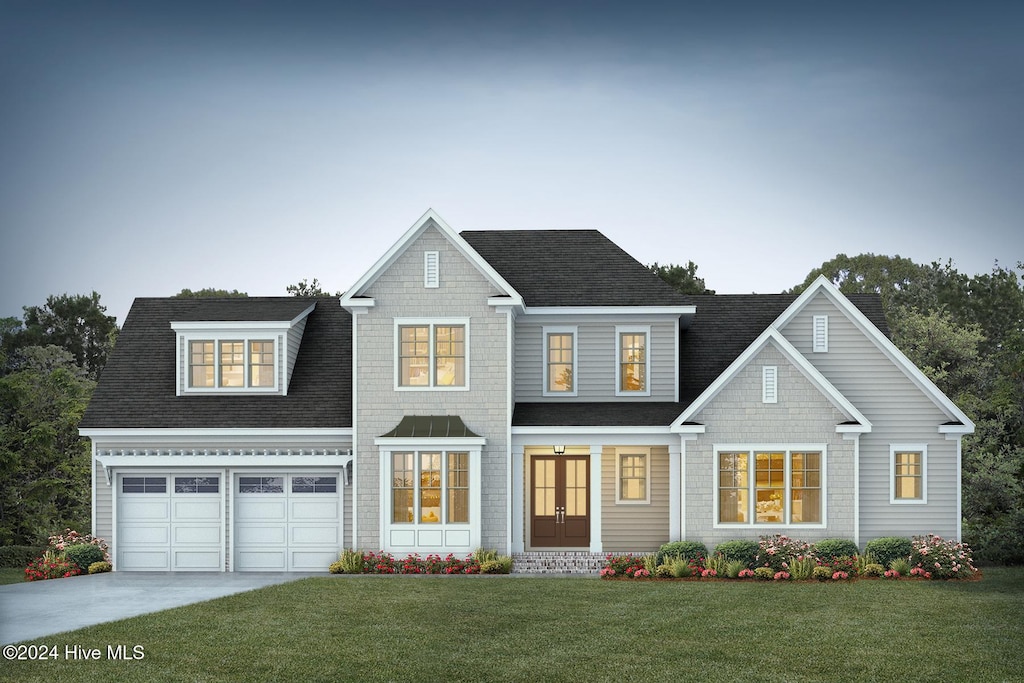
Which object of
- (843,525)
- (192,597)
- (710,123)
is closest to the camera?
(710,123)

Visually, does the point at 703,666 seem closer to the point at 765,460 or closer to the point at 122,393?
the point at 765,460

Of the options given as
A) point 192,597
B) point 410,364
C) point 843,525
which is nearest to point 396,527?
point 410,364

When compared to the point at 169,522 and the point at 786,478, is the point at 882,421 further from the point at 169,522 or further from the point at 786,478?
the point at 169,522

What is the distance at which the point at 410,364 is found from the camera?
24.4 metres

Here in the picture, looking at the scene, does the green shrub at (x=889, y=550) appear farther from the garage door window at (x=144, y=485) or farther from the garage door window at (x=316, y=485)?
the garage door window at (x=144, y=485)

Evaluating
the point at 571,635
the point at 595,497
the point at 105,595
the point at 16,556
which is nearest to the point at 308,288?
the point at 16,556

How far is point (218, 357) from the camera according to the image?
84.4 ft

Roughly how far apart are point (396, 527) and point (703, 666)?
11466 mm

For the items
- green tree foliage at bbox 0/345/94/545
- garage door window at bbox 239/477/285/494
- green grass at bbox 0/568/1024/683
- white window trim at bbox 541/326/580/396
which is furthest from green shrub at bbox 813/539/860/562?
green tree foliage at bbox 0/345/94/545

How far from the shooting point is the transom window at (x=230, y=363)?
25.7 meters

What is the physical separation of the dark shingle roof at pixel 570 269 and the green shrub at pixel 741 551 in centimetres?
633

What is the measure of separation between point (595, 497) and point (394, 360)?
585 cm

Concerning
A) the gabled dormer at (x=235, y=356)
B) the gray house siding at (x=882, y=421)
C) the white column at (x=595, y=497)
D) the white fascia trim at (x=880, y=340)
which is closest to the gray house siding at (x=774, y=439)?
the gray house siding at (x=882, y=421)

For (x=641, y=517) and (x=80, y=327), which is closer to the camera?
(x=641, y=517)
